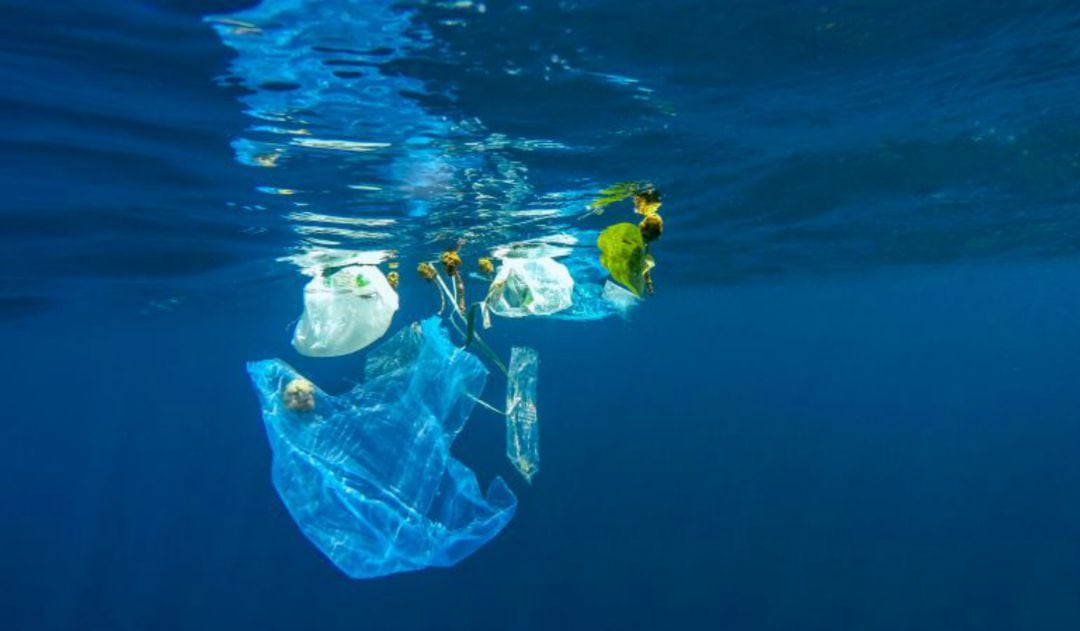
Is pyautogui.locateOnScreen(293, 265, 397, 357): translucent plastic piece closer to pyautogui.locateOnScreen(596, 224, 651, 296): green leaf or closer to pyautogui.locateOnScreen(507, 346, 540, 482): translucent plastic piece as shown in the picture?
pyautogui.locateOnScreen(507, 346, 540, 482): translucent plastic piece

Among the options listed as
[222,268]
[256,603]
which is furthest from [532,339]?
[222,268]

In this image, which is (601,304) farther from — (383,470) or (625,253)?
(625,253)

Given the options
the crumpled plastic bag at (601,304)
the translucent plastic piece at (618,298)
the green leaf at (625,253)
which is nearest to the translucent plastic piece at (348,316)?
the crumpled plastic bag at (601,304)

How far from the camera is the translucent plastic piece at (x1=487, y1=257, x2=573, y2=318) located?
6320 millimetres

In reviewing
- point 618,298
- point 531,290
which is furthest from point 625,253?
point 618,298

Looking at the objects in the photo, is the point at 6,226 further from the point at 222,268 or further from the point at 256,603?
the point at 256,603

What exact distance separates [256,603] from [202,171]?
49.2 meters

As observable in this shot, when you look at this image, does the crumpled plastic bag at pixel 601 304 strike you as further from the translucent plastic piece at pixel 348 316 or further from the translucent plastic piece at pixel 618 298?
the translucent plastic piece at pixel 348 316

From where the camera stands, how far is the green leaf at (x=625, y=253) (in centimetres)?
258

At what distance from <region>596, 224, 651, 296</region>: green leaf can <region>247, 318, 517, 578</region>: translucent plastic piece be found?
107 inches

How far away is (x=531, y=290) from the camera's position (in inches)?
268

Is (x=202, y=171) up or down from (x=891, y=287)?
up

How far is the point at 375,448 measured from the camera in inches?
195

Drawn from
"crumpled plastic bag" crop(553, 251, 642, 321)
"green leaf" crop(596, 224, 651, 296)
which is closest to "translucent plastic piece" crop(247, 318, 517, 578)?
"green leaf" crop(596, 224, 651, 296)
